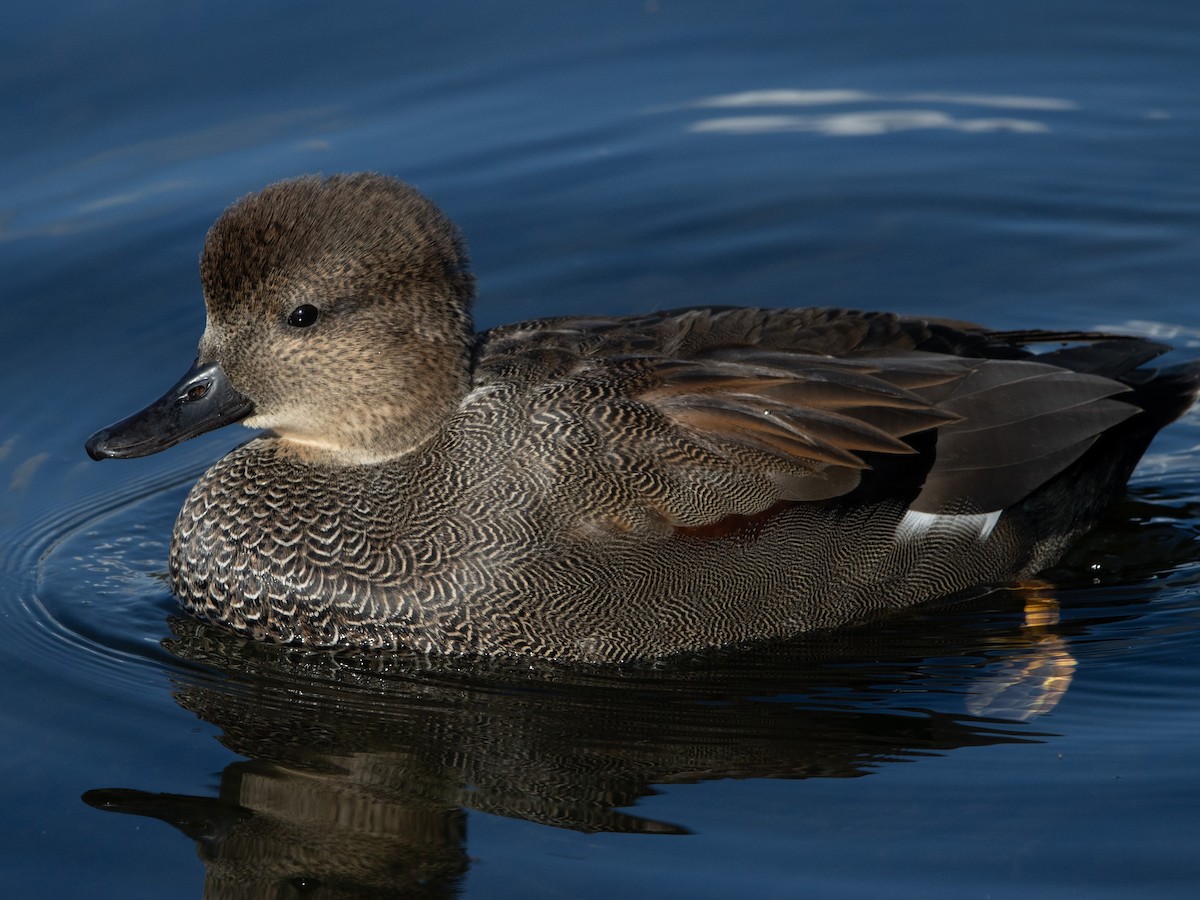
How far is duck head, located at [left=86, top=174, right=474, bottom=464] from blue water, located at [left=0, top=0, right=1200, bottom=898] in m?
0.91

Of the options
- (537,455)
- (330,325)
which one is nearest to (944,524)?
(537,455)

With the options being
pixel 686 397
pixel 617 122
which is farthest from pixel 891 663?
pixel 617 122

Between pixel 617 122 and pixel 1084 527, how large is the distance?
4360 mm

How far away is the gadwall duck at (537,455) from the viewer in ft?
21.4

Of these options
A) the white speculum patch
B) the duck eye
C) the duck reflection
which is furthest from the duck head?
the white speculum patch

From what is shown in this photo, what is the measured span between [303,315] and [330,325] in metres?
0.11

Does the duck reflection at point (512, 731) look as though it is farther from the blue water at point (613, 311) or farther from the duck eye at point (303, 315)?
the duck eye at point (303, 315)

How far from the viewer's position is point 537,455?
655cm

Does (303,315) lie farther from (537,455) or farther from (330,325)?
(537,455)

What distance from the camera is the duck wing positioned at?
653 cm

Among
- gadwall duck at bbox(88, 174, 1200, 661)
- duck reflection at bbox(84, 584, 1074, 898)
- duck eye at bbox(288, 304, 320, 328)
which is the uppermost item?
duck eye at bbox(288, 304, 320, 328)

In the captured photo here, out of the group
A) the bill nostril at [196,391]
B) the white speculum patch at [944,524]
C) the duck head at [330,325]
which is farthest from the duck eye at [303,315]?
the white speculum patch at [944,524]

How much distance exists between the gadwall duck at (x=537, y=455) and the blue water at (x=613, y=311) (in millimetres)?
254

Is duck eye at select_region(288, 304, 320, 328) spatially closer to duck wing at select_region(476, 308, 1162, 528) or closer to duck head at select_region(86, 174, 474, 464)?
duck head at select_region(86, 174, 474, 464)
